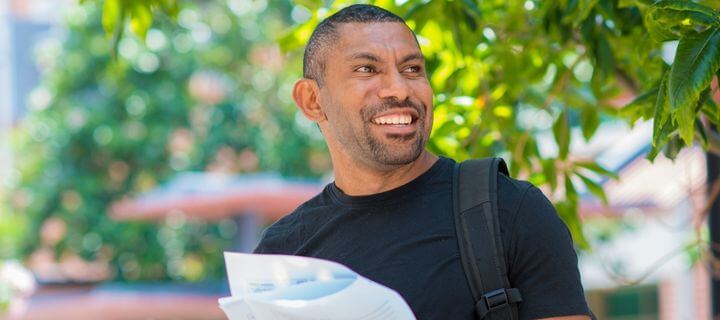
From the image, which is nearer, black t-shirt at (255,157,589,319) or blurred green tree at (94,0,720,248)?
black t-shirt at (255,157,589,319)

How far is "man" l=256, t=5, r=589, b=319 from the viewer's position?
2314 mm

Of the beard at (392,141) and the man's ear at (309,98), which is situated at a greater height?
the man's ear at (309,98)

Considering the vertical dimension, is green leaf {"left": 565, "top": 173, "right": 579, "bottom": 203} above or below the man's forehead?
below

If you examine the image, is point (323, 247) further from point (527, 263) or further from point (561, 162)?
point (561, 162)

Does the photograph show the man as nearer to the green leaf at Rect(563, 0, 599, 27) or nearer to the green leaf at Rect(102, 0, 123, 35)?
the green leaf at Rect(563, 0, 599, 27)

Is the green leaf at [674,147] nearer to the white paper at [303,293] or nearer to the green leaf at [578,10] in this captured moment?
the green leaf at [578,10]

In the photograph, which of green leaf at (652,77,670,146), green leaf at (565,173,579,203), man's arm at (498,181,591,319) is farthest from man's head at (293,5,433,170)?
green leaf at (565,173,579,203)

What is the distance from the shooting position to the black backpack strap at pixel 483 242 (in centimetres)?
229

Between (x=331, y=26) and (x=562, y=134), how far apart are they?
1513 mm

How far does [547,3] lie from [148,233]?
49.9 feet

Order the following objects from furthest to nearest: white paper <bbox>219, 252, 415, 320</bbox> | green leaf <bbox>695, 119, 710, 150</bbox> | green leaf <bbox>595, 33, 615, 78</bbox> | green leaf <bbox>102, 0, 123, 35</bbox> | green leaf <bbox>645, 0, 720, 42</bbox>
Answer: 1. green leaf <bbox>102, 0, 123, 35</bbox>
2. green leaf <bbox>595, 33, 615, 78</bbox>
3. green leaf <bbox>695, 119, 710, 150</bbox>
4. green leaf <bbox>645, 0, 720, 42</bbox>
5. white paper <bbox>219, 252, 415, 320</bbox>

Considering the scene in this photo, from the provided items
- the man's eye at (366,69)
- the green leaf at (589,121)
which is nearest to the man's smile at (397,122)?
the man's eye at (366,69)

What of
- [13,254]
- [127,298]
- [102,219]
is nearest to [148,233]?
[102,219]

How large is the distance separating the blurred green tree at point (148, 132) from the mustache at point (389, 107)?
15.2 metres
